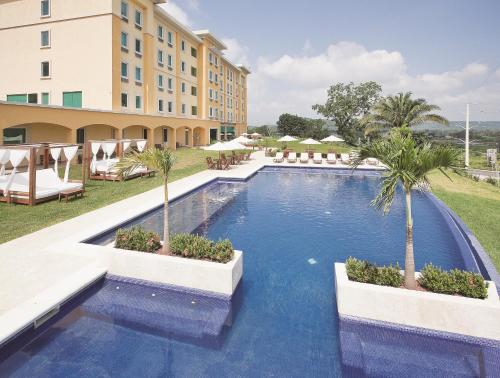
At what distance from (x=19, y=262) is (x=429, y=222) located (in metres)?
12.2

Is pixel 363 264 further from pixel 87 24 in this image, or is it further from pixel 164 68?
pixel 164 68

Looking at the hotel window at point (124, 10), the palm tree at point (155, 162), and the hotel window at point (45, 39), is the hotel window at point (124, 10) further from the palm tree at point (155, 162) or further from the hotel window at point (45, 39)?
the palm tree at point (155, 162)

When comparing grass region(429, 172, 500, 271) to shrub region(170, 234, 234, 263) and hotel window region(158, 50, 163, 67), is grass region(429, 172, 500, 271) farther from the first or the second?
hotel window region(158, 50, 163, 67)

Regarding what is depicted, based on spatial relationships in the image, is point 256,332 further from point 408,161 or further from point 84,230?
point 84,230

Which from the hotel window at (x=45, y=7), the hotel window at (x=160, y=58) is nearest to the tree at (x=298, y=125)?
the hotel window at (x=160, y=58)

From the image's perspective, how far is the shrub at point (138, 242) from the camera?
7.16m

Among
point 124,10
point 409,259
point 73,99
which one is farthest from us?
Answer: point 124,10

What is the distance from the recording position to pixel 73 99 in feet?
92.2

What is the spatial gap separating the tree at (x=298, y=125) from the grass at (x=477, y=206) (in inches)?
2116

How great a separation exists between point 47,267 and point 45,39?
94.3 ft

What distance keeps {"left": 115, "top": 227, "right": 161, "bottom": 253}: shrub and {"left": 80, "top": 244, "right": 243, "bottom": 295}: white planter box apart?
0.24 m

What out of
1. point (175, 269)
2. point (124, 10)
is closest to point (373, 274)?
point (175, 269)

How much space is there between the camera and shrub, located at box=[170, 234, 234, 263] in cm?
666

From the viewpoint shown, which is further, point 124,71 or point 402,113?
point 402,113
